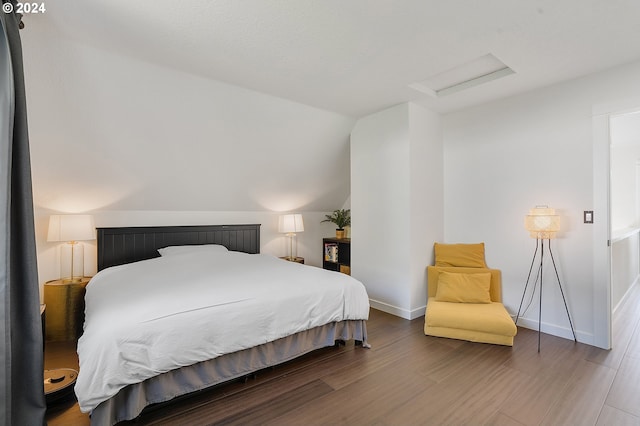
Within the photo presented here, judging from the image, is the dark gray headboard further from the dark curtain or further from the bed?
the dark curtain

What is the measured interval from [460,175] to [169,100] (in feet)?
11.2

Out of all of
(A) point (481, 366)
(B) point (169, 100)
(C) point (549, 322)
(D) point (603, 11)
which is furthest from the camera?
(C) point (549, 322)

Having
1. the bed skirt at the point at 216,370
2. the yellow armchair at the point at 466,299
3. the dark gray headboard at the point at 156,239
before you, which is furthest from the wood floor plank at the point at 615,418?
the dark gray headboard at the point at 156,239

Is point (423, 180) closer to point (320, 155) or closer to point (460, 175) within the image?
point (460, 175)

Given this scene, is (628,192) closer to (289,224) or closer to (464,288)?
(464,288)

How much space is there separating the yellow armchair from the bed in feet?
2.89

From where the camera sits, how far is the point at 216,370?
6.93 ft

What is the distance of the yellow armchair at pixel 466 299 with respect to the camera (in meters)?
2.90

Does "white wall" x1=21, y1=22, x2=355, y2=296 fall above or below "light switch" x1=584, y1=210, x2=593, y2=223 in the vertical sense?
above

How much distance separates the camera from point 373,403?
204cm

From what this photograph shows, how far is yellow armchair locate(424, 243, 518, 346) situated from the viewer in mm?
2904

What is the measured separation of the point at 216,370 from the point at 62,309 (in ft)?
6.67

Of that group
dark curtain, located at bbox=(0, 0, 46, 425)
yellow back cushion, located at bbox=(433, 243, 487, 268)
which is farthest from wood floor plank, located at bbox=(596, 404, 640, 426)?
dark curtain, located at bbox=(0, 0, 46, 425)

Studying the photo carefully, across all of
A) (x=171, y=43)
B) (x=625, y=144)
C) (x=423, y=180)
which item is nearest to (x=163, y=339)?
(x=171, y=43)
